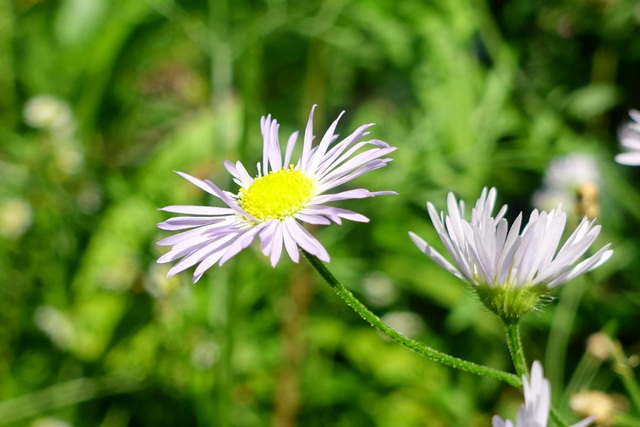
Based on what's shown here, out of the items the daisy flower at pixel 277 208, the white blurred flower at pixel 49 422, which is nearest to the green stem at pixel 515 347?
the daisy flower at pixel 277 208

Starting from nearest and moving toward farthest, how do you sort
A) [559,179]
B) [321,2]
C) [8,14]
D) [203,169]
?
[559,179], [321,2], [203,169], [8,14]

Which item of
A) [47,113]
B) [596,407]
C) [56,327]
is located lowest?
[596,407]

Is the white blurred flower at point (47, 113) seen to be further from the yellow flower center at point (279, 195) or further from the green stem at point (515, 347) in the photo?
the green stem at point (515, 347)

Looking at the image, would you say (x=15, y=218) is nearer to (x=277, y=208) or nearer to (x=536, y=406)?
(x=277, y=208)

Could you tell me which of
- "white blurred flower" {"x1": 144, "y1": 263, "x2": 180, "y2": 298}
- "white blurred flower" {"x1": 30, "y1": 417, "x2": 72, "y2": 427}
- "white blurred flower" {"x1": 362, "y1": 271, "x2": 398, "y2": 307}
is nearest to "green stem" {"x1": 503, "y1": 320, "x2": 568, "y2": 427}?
"white blurred flower" {"x1": 144, "y1": 263, "x2": 180, "y2": 298}

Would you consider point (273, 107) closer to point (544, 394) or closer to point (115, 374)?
point (115, 374)

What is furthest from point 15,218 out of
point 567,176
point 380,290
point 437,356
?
point 437,356

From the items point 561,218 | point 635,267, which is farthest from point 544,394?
point 635,267
